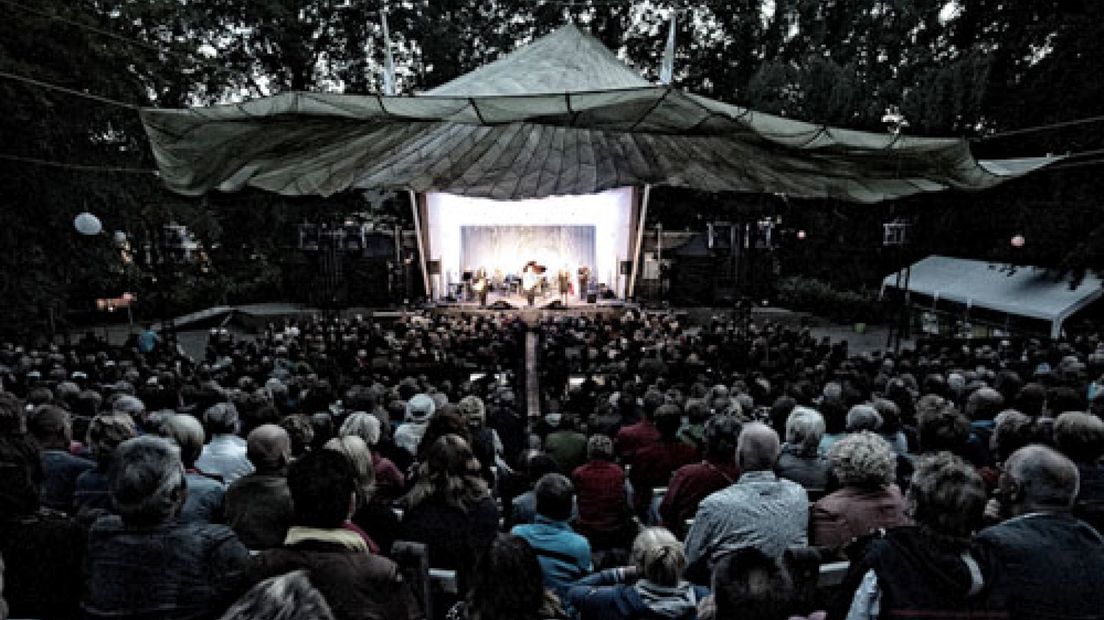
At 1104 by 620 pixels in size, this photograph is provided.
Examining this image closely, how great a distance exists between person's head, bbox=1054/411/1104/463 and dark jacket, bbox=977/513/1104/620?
4.07 ft

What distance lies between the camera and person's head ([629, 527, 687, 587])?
7.14 feet

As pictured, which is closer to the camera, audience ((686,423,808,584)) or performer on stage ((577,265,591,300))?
audience ((686,423,808,584))

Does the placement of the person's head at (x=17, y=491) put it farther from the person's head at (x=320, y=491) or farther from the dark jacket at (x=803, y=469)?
the dark jacket at (x=803, y=469)

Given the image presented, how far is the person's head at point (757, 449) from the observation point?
279 cm

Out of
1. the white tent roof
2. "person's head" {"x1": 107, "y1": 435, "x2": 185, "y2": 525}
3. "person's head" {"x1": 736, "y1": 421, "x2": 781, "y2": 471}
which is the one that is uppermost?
A: the white tent roof

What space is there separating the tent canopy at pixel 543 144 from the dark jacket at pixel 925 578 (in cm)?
266

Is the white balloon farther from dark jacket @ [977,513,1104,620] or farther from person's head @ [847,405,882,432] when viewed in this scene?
dark jacket @ [977,513,1104,620]

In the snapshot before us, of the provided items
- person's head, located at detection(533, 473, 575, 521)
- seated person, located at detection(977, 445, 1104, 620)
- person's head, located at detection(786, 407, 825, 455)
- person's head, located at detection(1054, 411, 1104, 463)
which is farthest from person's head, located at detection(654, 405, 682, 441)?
seated person, located at detection(977, 445, 1104, 620)

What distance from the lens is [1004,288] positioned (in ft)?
53.1

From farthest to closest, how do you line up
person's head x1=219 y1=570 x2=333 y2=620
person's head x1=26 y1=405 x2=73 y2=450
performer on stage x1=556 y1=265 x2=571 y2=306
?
performer on stage x1=556 y1=265 x2=571 y2=306, person's head x1=26 y1=405 x2=73 y2=450, person's head x1=219 y1=570 x2=333 y2=620

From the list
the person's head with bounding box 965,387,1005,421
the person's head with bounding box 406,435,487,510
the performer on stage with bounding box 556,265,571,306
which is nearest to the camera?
the person's head with bounding box 406,435,487,510

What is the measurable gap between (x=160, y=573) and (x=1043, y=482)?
278cm

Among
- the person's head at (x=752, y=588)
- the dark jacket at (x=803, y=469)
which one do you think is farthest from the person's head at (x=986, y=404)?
the person's head at (x=752, y=588)

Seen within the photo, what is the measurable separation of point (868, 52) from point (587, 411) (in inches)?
772
